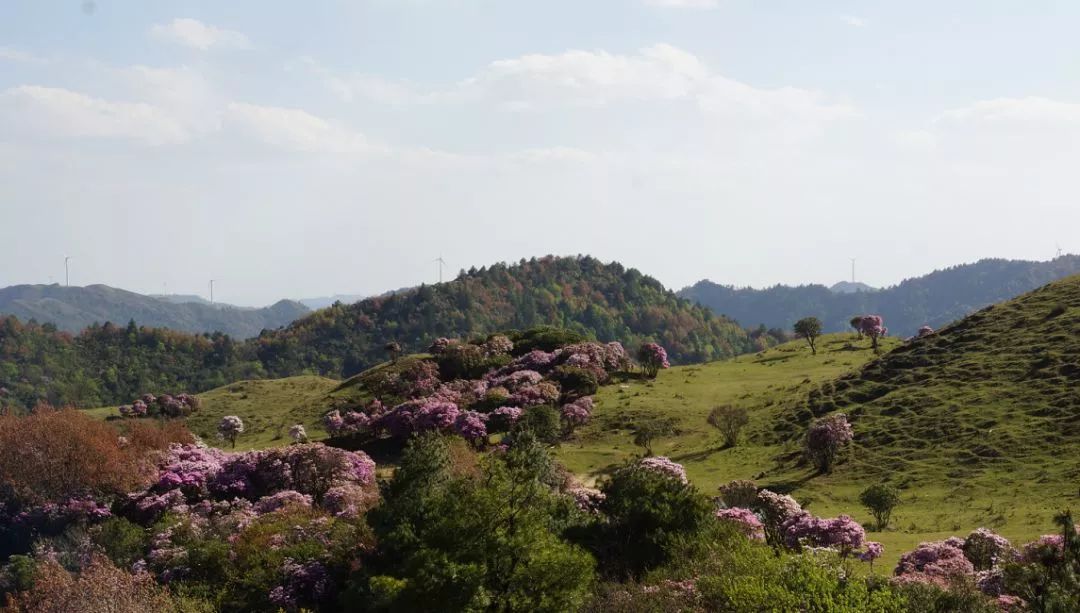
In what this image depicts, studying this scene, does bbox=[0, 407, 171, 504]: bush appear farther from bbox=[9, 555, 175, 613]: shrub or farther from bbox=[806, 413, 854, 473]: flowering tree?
bbox=[806, 413, 854, 473]: flowering tree

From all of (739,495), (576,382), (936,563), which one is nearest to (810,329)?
(576,382)

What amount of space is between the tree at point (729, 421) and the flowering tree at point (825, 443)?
942 cm

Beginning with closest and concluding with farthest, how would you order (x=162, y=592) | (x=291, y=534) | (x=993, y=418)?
(x=162, y=592) < (x=291, y=534) < (x=993, y=418)

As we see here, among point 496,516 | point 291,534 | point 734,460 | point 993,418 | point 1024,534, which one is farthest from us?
point 734,460

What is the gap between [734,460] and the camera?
201 feet

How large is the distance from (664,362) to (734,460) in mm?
32825

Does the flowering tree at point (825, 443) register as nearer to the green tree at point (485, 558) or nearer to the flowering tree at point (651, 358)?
the green tree at point (485, 558)

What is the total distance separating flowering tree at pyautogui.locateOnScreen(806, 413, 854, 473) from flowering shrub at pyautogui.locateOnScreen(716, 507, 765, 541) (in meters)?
18.3

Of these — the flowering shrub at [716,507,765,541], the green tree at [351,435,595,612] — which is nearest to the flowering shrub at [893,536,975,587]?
the flowering shrub at [716,507,765,541]

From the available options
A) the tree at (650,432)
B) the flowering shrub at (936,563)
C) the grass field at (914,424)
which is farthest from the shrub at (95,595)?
the tree at (650,432)

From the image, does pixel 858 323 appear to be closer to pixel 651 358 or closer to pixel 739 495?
pixel 651 358

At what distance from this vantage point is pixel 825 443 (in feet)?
180

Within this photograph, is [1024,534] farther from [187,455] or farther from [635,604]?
[187,455]

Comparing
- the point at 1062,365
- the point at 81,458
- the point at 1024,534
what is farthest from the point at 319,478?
the point at 1062,365
